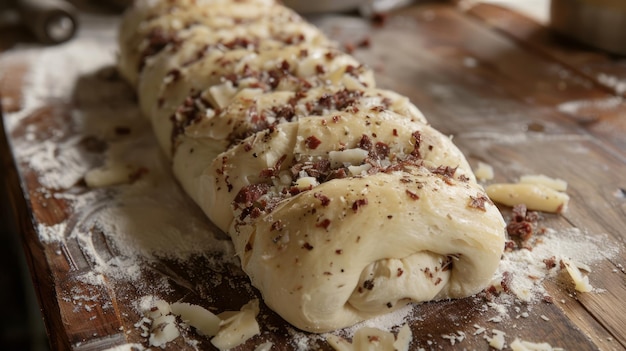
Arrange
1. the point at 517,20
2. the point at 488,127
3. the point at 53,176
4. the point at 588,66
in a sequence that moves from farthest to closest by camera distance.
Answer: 1. the point at 517,20
2. the point at 588,66
3. the point at 488,127
4. the point at 53,176

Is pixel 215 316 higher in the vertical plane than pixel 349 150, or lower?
lower

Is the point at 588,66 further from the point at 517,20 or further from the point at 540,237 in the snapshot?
the point at 540,237

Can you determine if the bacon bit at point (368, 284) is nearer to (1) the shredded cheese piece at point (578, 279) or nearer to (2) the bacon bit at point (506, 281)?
(2) the bacon bit at point (506, 281)

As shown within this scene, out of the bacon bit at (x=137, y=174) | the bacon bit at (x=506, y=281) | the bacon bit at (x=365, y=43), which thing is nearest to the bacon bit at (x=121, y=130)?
the bacon bit at (x=137, y=174)

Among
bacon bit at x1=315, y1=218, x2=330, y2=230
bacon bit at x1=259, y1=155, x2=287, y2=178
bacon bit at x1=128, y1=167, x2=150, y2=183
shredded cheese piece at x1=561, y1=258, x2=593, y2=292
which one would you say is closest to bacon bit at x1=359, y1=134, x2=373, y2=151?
bacon bit at x1=259, y1=155, x2=287, y2=178

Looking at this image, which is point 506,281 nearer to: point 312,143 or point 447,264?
point 447,264

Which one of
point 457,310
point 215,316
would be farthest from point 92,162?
point 457,310

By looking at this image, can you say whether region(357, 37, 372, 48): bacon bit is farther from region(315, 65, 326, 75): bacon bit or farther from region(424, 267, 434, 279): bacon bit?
region(424, 267, 434, 279): bacon bit

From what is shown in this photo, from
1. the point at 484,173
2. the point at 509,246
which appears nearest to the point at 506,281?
the point at 509,246
